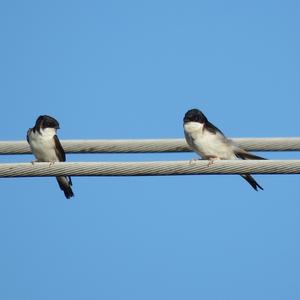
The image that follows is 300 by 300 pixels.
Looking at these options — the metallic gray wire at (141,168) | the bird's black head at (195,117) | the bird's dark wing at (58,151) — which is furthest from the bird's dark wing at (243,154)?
the bird's dark wing at (58,151)

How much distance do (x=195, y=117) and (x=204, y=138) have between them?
29cm

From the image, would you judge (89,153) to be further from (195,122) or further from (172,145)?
(195,122)

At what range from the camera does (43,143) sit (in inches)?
408

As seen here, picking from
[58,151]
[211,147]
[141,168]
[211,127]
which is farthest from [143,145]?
[58,151]

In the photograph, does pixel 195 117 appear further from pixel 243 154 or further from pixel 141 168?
pixel 141 168

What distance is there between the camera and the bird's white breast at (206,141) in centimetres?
957

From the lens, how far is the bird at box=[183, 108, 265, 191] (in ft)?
31.3

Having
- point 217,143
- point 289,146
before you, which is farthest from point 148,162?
point 217,143

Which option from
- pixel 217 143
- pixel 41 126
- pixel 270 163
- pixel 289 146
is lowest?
pixel 270 163

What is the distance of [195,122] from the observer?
977 cm

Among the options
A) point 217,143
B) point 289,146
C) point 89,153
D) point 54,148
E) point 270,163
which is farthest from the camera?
point 54,148

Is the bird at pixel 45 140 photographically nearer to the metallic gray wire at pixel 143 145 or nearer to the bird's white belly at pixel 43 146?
the bird's white belly at pixel 43 146

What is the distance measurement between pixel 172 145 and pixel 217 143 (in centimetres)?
110

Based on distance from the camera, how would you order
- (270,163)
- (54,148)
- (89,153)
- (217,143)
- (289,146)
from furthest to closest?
(54,148)
(217,143)
(89,153)
(289,146)
(270,163)
